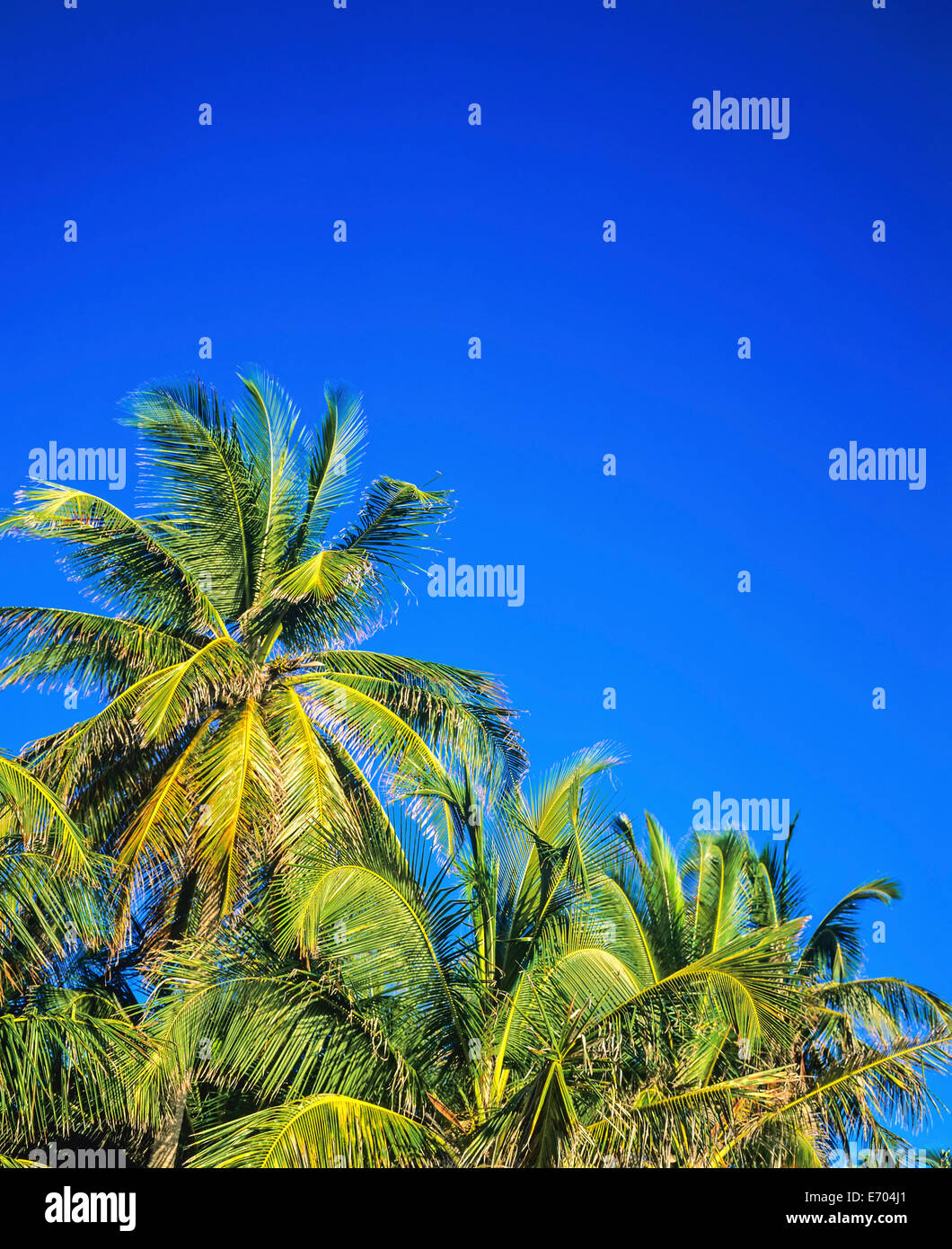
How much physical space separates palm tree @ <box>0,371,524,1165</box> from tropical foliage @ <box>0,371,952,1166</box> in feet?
0.13

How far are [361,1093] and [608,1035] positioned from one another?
2679mm

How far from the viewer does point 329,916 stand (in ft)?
38.7

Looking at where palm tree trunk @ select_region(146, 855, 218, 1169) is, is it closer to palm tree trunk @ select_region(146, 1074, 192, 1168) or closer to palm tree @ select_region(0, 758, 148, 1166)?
palm tree trunk @ select_region(146, 1074, 192, 1168)

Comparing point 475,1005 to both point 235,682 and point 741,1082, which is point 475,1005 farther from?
point 235,682

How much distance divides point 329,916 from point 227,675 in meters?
4.57

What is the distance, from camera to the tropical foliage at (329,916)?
34.4ft

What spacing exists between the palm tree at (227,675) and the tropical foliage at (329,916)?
0.13 ft

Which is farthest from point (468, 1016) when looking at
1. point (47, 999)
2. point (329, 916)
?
point (47, 999)

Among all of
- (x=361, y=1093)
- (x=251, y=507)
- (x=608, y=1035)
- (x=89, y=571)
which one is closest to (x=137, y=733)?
(x=89, y=571)

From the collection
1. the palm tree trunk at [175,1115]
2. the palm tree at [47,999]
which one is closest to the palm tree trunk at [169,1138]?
the palm tree trunk at [175,1115]

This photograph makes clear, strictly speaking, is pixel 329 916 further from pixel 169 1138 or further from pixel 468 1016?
pixel 169 1138

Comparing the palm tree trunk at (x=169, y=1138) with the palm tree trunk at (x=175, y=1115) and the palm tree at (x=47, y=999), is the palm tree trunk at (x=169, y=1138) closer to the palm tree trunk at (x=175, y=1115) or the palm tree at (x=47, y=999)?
the palm tree trunk at (x=175, y=1115)

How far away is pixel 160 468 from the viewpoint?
16828mm
